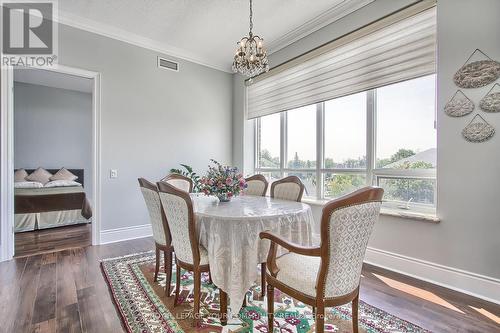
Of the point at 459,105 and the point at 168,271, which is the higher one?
the point at 459,105

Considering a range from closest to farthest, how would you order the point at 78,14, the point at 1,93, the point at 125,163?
the point at 1,93 < the point at 78,14 < the point at 125,163

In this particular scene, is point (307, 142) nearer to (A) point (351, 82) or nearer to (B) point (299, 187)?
(A) point (351, 82)

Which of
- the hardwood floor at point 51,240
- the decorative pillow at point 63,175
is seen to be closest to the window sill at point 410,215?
the hardwood floor at point 51,240

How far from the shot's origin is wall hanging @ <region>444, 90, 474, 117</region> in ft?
7.20

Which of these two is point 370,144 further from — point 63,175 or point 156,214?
point 63,175

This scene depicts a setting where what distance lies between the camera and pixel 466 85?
2.20 m

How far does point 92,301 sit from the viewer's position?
2078 millimetres

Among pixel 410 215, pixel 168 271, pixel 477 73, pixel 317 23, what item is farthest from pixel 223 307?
pixel 317 23

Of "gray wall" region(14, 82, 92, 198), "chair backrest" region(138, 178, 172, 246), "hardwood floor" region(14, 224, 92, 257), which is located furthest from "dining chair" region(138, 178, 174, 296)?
"gray wall" region(14, 82, 92, 198)

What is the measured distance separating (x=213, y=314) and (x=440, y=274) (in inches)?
84.2

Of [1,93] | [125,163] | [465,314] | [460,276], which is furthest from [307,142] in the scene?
[1,93]

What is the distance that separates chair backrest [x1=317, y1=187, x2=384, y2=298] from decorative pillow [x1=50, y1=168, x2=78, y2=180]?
250 inches

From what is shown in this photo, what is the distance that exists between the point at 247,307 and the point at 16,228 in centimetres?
427

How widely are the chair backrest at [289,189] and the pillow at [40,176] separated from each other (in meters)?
5.33
